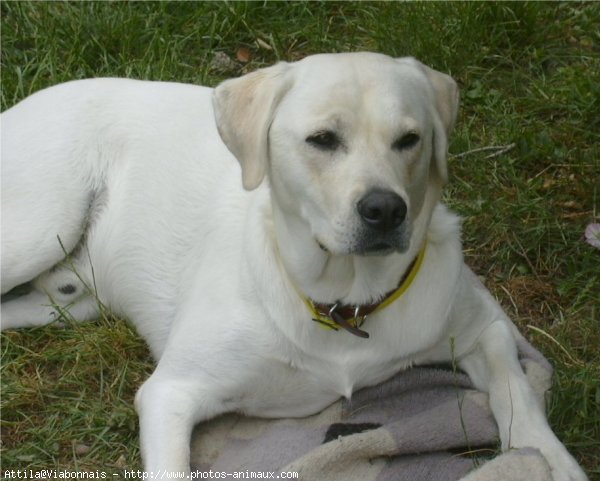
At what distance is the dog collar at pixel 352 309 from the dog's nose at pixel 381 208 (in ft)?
1.31

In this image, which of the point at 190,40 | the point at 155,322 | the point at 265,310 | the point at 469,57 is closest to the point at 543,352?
the point at 265,310

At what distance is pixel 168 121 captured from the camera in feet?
12.9

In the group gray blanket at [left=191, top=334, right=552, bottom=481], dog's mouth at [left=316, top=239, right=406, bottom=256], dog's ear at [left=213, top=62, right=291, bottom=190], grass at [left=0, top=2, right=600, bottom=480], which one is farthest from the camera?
grass at [left=0, top=2, right=600, bottom=480]

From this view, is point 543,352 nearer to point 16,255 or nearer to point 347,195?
point 347,195

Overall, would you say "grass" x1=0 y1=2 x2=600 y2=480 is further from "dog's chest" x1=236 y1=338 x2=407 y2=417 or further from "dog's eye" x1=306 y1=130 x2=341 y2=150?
"dog's eye" x1=306 y1=130 x2=341 y2=150

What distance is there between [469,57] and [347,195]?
2.36 m

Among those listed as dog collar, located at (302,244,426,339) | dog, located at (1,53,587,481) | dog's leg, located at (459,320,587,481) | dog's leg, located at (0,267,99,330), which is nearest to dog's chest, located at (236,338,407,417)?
dog, located at (1,53,587,481)

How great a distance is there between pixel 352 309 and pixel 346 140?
0.57 metres

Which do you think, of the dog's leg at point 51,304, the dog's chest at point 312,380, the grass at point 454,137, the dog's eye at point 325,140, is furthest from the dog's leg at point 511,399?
the dog's leg at point 51,304

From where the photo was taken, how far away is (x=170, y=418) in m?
3.25

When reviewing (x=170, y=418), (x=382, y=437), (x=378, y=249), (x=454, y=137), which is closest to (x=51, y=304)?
(x=170, y=418)

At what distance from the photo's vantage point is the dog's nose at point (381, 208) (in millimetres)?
2791

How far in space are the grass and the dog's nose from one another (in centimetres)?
99

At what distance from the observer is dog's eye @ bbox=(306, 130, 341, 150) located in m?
2.92
